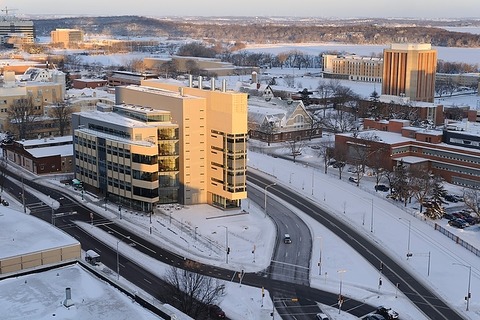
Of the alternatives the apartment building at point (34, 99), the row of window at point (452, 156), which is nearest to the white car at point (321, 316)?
the row of window at point (452, 156)

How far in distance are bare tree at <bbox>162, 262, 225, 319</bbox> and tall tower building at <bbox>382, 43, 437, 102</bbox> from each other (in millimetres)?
61195

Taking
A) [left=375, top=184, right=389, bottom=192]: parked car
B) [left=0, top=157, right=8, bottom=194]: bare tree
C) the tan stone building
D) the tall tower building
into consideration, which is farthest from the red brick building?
the tall tower building

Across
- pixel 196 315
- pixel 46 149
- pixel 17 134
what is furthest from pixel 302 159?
pixel 196 315

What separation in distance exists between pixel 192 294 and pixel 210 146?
58.9 ft

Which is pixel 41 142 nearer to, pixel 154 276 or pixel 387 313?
pixel 154 276

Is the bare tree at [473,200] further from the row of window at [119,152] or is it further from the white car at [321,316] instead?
the row of window at [119,152]

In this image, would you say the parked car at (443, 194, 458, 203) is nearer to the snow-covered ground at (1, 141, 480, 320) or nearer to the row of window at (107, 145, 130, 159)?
the snow-covered ground at (1, 141, 480, 320)

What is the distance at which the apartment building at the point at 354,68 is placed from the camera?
378ft

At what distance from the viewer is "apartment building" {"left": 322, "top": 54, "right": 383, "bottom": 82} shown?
115125 millimetres

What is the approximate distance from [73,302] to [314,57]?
482 feet

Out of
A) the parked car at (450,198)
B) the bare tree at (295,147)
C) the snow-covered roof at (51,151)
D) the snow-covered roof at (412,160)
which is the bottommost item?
the parked car at (450,198)

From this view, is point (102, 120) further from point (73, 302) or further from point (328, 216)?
point (73, 302)

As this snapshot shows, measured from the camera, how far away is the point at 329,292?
27875mm

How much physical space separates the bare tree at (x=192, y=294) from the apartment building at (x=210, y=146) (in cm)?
1246
